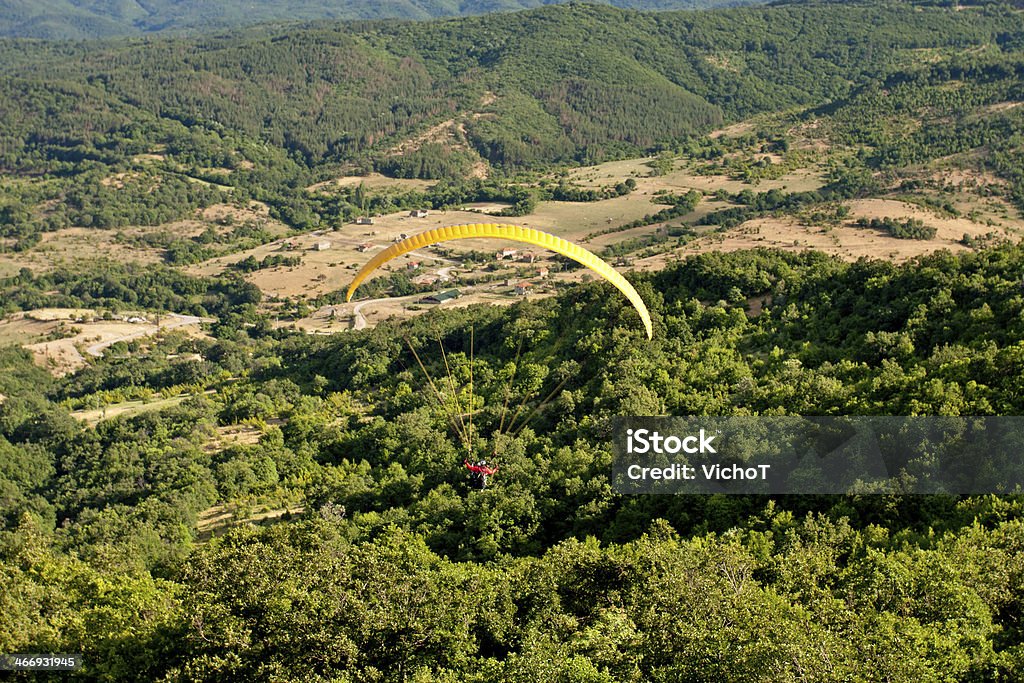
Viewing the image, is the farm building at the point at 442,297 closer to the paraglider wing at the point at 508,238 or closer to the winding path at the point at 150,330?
the winding path at the point at 150,330

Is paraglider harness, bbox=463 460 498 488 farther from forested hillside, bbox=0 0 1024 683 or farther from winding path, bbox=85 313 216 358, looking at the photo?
winding path, bbox=85 313 216 358

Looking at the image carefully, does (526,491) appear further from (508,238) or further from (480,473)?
(508,238)

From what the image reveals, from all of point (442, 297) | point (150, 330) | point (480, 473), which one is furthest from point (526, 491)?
point (150, 330)

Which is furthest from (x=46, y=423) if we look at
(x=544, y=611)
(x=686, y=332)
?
(x=544, y=611)

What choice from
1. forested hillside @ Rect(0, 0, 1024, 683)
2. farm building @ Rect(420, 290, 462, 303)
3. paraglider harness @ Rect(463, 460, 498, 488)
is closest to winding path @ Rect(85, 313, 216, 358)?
forested hillside @ Rect(0, 0, 1024, 683)

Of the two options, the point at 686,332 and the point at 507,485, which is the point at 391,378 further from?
the point at 507,485

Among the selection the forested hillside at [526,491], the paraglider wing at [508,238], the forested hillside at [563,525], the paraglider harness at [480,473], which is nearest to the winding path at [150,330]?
the forested hillside at [526,491]
